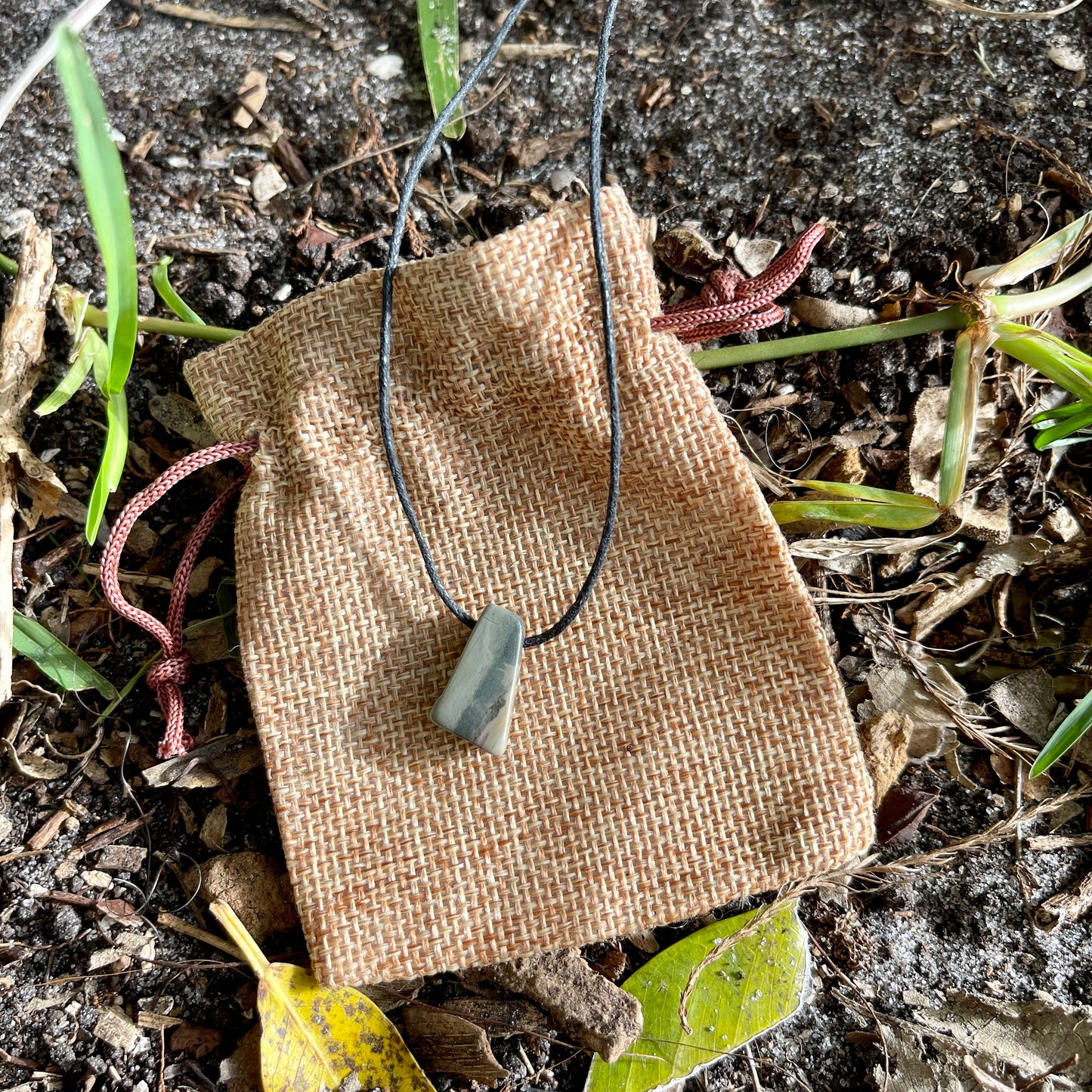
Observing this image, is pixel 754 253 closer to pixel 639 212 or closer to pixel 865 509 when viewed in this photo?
pixel 639 212

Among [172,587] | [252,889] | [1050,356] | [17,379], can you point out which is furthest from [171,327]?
[1050,356]

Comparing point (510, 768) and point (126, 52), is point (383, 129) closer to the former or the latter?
point (126, 52)

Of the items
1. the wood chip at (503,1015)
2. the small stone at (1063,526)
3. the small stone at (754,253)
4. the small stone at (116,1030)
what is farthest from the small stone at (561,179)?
the small stone at (116,1030)

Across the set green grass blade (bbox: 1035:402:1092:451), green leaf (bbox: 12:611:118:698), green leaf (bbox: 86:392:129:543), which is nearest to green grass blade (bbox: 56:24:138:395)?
green leaf (bbox: 86:392:129:543)

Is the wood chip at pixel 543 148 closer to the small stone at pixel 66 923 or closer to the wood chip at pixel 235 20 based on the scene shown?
the wood chip at pixel 235 20

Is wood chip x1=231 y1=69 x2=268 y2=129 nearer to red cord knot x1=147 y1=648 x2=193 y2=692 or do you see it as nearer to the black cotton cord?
the black cotton cord

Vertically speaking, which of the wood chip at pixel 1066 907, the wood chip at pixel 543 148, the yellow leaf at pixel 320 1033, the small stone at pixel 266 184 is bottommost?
the wood chip at pixel 1066 907
